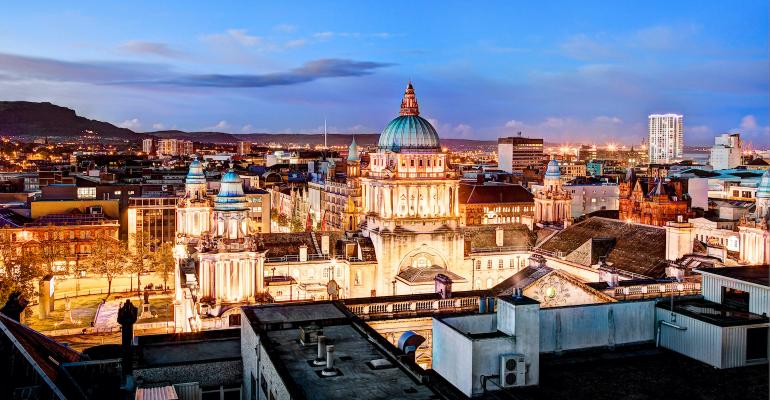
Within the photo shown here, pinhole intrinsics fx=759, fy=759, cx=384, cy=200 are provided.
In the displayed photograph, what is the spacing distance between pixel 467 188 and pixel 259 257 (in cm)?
9856

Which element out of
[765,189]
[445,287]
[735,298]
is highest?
[765,189]

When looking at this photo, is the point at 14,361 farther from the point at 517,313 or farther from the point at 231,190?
the point at 231,190

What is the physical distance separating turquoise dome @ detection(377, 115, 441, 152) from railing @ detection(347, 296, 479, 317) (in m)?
28.9

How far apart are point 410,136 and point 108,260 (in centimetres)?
4935

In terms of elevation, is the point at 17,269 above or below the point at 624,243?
below

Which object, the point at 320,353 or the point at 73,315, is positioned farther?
the point at 73,315

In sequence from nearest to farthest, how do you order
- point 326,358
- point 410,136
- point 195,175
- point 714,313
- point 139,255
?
point 326,358 → point 714,313 → point 410,136 → point 195,175 → point 139,255

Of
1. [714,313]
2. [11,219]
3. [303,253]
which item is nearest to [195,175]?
[303,253]

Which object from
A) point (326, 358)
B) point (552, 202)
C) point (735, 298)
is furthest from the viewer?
point (552, 202)

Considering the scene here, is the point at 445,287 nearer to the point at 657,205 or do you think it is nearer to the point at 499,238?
the point at 499,238

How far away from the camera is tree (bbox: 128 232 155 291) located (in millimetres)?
103688

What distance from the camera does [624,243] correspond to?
74.8 m

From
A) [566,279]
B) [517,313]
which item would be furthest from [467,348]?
[566,279]

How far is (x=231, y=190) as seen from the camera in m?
65.1
